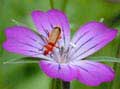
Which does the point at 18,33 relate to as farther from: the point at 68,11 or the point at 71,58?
the point at 68,11

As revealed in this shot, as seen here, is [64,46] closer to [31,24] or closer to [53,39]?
[53,39]

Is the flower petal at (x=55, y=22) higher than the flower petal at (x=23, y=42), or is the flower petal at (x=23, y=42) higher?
the flower petal at (x=55, y=22)

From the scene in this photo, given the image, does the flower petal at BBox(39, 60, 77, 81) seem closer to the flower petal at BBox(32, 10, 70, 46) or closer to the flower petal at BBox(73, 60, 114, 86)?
the flower petal at BBox(73, 60, 114, 86)

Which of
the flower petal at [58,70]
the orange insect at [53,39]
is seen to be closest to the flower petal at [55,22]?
the orange insect at [53,39]

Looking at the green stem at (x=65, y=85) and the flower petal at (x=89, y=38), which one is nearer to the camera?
the green stem at (x=65, y=85)

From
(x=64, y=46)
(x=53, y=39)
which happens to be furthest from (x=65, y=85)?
(x=64, y=46)

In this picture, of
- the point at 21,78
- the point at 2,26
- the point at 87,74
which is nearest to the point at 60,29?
the point at 87,74

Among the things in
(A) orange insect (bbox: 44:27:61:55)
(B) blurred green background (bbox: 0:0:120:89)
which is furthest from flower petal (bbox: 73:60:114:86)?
(B) blurred green background (bbox: 0:0:120:89)

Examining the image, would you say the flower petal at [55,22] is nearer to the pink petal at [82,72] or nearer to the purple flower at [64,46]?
the purple flower at [64,46]
